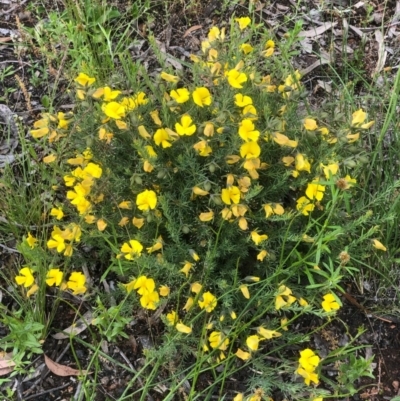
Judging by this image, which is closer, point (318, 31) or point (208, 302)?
point (208, 302)

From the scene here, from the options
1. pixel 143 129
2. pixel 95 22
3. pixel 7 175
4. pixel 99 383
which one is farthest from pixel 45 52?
pixel 99 383

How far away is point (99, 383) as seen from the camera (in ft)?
6.83

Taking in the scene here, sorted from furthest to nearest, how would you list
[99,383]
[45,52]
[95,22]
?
[95,22] < [45,52] < [99,383]

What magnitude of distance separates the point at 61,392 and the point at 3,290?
0.49 metres

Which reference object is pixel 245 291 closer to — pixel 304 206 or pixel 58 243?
pixel 304 206

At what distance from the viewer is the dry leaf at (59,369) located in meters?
2.11

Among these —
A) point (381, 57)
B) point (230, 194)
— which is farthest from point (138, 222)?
point (381, 57)

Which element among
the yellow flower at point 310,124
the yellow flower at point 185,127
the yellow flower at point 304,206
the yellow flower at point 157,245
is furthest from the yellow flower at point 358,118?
the yellow flower at point 157,245

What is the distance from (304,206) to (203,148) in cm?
40

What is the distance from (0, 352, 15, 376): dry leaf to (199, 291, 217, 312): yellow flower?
30.0 inches

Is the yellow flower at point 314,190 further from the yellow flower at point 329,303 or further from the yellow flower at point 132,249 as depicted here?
the yellow flower at point 132,249

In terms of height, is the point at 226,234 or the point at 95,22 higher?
the point at 95,22

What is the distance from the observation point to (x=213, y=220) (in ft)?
6.55

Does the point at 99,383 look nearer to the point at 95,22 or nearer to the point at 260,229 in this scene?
the point at 260,229
